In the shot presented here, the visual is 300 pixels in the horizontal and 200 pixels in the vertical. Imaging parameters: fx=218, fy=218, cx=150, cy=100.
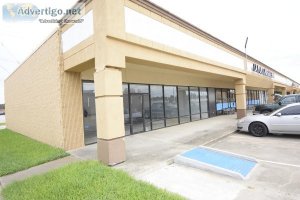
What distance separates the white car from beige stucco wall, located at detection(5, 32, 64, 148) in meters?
8.66

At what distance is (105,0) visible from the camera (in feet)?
21.1

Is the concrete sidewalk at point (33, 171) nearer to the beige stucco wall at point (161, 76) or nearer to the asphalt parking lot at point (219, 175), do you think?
the asphalt parking lot at point (219, 175)

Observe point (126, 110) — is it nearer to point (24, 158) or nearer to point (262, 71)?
point (24, 158)

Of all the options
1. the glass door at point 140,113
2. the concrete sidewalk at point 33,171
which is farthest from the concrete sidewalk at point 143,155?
the glass door at point 140,113

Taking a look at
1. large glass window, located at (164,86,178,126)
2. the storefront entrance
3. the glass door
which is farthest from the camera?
large glass window, located at (164,86,178,126)

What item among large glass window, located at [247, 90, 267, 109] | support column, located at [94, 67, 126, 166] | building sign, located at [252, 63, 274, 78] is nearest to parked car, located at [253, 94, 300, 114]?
building sign, located at [252, 63, 274, 78]

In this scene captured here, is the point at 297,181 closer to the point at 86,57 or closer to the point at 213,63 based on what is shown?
the point at 86,57

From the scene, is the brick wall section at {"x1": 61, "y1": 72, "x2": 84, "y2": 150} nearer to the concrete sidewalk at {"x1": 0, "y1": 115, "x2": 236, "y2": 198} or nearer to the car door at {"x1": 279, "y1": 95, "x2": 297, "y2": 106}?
the concrete sidewalk at {"x1": 0, "y1": 115, "x2": 236, "y2": 198}

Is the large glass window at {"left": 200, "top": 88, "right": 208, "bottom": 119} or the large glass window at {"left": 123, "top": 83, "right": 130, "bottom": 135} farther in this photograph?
the large glass window at {"left": 200, "top": 88, "right": 208, "bottom": 119}

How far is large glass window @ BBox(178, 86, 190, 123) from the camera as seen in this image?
1563cm

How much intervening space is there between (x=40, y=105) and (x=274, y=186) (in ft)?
35.7

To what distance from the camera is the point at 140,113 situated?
487 inches

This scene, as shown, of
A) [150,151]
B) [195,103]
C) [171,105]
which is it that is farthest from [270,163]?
[195,103]

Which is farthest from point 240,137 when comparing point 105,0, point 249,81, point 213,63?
point 249,81
